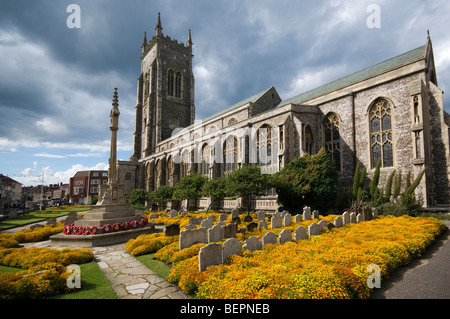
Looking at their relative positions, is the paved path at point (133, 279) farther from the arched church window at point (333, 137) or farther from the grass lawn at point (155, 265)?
the arched church window at point (333, 137)

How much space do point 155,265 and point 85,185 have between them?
249 ft

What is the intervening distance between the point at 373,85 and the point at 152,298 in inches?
929

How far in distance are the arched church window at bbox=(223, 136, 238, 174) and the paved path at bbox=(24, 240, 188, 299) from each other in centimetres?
2033

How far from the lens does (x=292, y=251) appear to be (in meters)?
7.02

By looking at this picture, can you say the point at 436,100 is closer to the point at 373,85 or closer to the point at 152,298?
the point at 373,85

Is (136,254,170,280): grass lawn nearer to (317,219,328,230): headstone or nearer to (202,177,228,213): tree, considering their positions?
(317,219,328,230): headstone

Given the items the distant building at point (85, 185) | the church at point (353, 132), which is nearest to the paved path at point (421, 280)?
the church at point (353, 132)

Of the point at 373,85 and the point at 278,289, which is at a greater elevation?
the point at 373,85

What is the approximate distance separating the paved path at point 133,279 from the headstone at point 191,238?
5.05 ft

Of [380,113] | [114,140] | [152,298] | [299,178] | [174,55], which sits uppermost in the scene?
[174,55]

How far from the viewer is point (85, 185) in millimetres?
70375

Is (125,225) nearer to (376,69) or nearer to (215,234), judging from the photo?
(215,234)

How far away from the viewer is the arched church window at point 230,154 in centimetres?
2798
